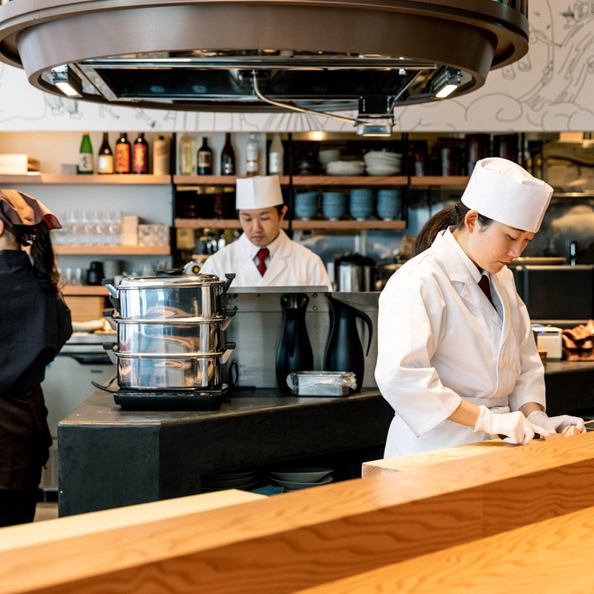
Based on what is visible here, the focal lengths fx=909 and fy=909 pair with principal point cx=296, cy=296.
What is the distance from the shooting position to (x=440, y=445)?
2627 millimetres

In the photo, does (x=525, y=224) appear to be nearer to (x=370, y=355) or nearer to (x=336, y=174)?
(x=370, y=355)

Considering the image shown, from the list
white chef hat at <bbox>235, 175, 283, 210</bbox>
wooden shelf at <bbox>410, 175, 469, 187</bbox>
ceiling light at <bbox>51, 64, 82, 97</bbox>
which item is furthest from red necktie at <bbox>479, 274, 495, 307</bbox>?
wooden shelf at <bbox>410, 175, 469, 187</bbox>

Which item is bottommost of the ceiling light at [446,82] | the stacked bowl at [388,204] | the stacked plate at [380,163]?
the stacked bowl at [388,204]

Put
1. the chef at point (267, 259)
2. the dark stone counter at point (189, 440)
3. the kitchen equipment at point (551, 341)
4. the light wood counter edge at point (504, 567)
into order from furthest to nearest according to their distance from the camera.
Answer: the chef at point (267, 259) < the kitchen equipment at point (551, 341) < the dark stone counter at point (189, 440) < the light wood counter edge at point (504, 567)

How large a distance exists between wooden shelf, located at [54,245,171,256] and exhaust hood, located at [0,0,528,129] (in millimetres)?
3369

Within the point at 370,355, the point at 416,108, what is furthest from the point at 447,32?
the point at 416,108

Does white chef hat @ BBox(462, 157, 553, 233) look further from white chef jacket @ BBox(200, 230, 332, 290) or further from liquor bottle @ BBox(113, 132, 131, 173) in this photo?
liquor bottle @ BBox(113, 132, 131, 173)

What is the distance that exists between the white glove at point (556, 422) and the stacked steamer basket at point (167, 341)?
3.34ft

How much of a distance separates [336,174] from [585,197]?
183cm

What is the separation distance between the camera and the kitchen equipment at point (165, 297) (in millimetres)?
2955

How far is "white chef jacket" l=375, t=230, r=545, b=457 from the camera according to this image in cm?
241

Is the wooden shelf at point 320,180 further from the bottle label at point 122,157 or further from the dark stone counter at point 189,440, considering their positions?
the dark stone counter at point 189,440

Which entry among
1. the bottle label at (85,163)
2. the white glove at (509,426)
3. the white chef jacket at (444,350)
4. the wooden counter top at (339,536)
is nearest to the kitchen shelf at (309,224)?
the bottle label at (85,163)

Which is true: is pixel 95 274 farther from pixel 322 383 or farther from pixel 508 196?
pixel 508 196
